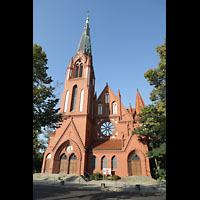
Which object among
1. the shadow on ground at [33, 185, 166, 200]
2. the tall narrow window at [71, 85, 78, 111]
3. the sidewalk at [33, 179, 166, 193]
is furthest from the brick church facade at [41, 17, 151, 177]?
the shadow on ground at [33, 185, 166, 200]

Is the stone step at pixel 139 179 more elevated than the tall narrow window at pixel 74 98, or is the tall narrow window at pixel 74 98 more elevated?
the tall narrow window at pixel 74 98

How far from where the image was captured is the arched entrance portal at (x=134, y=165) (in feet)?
73.9

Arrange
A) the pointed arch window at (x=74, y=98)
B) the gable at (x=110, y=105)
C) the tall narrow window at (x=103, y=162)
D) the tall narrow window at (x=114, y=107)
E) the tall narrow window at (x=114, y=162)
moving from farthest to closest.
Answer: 1. the tall narrow window at (x=114, y=107)
2. the gable at (x=110, y=105)
3. the pointed arch window at (x=74, y=98)
4. the tall narrow window at (x=103, y=162)
5. the tall narrow window at (x=114, y=162)

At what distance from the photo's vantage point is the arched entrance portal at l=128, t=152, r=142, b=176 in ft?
73.9

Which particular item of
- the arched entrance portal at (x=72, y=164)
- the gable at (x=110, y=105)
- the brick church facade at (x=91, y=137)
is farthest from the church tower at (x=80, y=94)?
the arched entrance portal at (x=72, y=164)

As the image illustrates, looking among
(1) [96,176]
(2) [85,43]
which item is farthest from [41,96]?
(2) [85,43]

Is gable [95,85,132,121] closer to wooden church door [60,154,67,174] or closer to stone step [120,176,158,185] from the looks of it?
stone step [120,176,158,185]

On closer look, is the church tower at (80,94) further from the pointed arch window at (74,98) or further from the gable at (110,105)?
the gable at (110,105)

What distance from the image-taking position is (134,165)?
22.9m

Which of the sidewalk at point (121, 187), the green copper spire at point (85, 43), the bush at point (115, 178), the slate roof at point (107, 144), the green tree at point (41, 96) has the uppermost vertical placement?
the green copper spire at point (85, 43)

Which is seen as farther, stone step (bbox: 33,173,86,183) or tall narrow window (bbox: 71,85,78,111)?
tall narrow window (bbox: 71,85,78,111)

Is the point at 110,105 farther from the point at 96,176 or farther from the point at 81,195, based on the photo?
the point at 81,195
